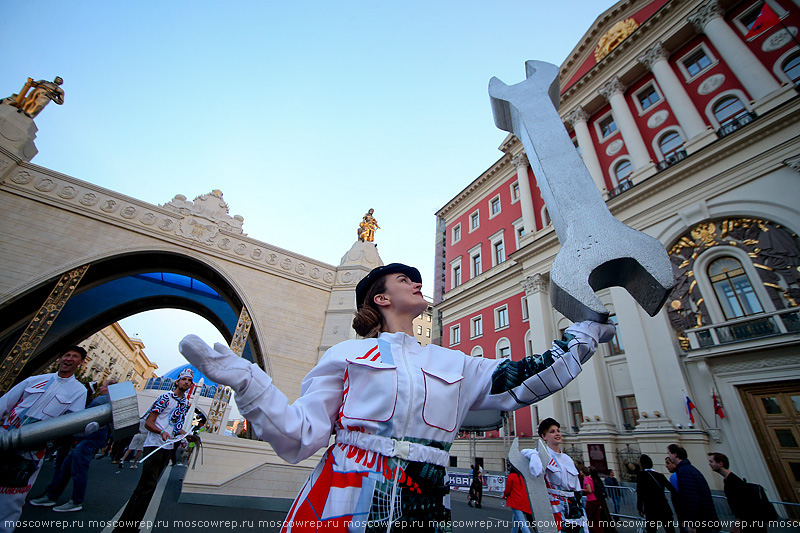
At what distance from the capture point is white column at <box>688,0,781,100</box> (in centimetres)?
1174

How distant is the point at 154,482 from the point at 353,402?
3.93 meters

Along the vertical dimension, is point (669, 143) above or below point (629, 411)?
above

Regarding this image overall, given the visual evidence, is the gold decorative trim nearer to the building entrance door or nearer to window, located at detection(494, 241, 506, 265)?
the building entrance door

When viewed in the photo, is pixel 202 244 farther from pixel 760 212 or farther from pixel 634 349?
pixel 760 212

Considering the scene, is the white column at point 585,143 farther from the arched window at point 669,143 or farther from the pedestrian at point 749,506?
the pedestrian at point 749,506

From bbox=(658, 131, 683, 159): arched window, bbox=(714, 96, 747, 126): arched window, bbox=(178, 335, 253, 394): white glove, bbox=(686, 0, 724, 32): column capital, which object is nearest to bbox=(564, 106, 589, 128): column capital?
bbox=(658, 131, 683, 159): arched window

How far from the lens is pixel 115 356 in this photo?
4938cm

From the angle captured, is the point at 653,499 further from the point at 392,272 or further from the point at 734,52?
the point at 734,52

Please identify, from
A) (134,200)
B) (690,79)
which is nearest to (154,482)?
(134,200)

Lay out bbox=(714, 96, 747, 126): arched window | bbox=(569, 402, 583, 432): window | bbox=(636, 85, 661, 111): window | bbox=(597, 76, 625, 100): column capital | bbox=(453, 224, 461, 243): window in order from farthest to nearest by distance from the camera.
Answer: bbox=(453, 224, 461, 243): window → bbox=(597, 76, 625, 100): column capital → bbox=(636, 85, 661, 111): window → bbox=(569, 402, 583, 432): window → bbox=(714, 96, 747, 126): arched window

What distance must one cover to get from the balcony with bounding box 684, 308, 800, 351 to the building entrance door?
1.43 metres

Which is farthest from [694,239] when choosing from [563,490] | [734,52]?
[563,490]

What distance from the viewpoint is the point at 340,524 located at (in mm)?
1011

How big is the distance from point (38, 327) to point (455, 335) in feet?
66.0
